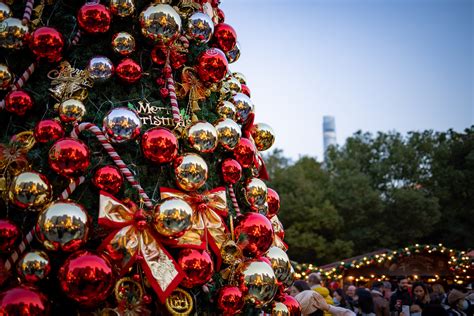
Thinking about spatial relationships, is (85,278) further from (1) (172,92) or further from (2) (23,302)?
(1) (172,92)

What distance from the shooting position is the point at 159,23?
3012 millimetres

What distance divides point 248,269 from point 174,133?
103 centimetres

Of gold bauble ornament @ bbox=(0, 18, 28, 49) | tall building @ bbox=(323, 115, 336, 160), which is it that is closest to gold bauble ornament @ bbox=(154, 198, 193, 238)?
gold bauble ornament @ bbox=(0, 18, 28, 49)

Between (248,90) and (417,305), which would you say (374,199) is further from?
(248,90)

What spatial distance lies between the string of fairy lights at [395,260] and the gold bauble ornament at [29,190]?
52.5ft

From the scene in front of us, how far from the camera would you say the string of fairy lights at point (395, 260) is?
18078 millimetres

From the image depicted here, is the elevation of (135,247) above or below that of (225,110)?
below

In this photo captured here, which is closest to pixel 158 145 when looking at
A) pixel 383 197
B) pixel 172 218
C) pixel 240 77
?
pixel 172 218

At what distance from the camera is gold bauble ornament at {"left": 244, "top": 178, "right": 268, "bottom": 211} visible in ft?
11.3

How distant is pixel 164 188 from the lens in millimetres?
2906

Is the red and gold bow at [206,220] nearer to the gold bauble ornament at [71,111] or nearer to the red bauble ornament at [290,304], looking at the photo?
the gold bauble ornament at [71,111]

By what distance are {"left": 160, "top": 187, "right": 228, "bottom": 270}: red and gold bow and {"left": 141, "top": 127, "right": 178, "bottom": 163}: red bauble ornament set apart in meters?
0.22

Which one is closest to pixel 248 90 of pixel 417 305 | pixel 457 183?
pixel 417 305

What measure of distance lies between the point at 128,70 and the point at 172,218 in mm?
1043
